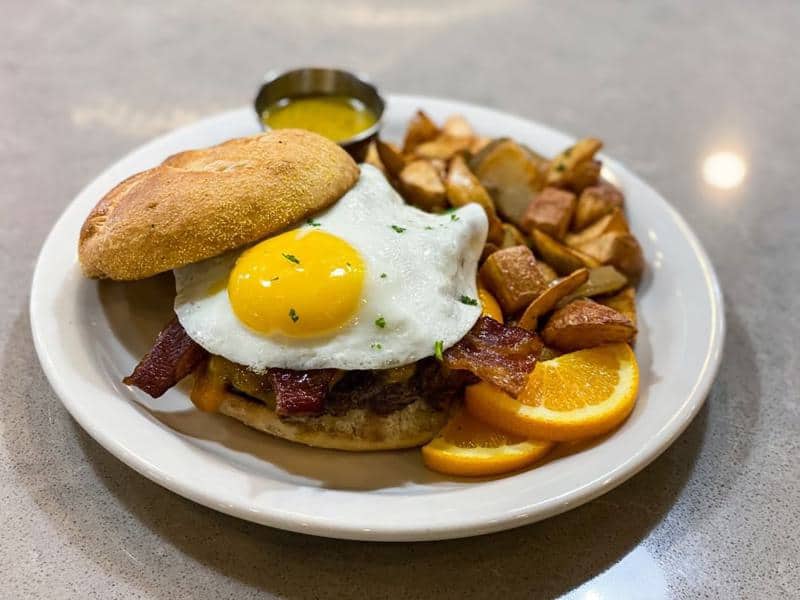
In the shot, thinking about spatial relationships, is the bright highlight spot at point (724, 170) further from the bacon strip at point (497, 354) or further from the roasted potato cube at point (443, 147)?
the bacon strip at point (497, 354)

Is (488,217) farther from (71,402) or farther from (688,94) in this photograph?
(688,94)

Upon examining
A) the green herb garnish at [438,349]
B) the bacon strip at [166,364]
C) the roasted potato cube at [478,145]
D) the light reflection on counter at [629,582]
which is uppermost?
the roasted potato cube at [478,145]

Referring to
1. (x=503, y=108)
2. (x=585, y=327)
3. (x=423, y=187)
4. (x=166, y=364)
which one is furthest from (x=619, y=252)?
(x=503, y=108)

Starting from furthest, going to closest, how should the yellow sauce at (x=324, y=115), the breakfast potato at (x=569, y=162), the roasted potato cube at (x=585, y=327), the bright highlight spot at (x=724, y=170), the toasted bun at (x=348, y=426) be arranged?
the bright highlight spot at (x=724, y=170)
the yellow sauce at (x=324, y=115)
the breakfast potato at (x=569, y=162)
the roasted potato cube at (x=585, y=327)
the toasted bun at (x=348, y=426)

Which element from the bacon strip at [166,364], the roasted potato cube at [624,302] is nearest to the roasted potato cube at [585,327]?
the roasted potato cube at [624,302]

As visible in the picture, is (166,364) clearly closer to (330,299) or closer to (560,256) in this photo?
(330,299)

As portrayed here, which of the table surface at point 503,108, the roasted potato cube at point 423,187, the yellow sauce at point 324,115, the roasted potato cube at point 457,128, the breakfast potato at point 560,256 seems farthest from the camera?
the roasted potato cube at point 457,128

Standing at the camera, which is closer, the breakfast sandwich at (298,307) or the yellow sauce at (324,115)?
the breakfast sandwich at (298,307)

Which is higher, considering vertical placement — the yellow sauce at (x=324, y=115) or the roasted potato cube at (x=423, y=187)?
the yellow sauce at (x=324, y=115)

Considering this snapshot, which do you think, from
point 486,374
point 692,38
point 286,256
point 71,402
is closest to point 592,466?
point 486,374
